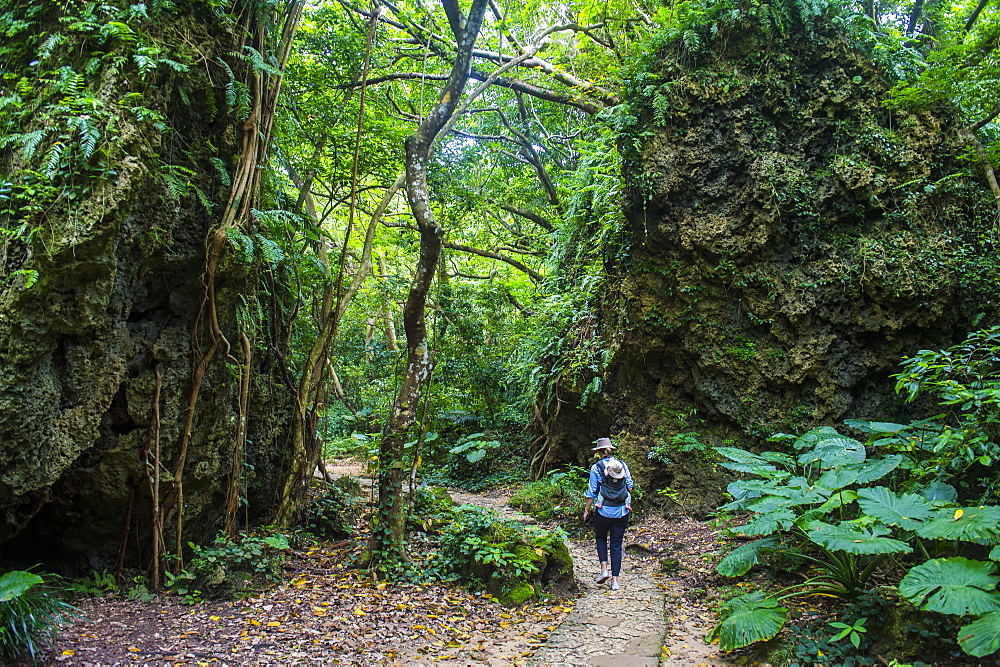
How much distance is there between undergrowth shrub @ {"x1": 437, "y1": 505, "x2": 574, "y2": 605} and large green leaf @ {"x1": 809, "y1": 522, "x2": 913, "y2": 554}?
2709mm

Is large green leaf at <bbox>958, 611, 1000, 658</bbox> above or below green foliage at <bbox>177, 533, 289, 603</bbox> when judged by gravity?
above

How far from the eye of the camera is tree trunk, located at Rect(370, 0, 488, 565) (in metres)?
6.13

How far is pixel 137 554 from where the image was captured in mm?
5332

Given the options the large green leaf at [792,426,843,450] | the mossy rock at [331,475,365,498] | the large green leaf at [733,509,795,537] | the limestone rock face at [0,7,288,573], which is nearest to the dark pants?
the large green leaf at [733,509,795,537]

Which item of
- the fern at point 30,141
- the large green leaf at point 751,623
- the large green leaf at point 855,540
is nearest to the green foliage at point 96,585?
the fern at point 30,141

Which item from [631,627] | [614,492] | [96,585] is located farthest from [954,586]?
[96,585]

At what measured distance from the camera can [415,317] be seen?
634 centimetres

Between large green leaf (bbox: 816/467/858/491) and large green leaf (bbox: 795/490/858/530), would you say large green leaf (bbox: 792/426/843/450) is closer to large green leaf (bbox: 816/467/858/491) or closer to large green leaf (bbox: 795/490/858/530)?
large green leaf (bbox: 816/467/858/491)

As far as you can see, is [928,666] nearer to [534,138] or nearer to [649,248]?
[649,248]

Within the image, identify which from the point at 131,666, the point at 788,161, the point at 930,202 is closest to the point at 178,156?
the point at 131,666

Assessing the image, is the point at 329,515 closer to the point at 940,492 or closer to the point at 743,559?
the point at 743,559

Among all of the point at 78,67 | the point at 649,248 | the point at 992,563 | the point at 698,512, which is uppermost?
the point at 78,67

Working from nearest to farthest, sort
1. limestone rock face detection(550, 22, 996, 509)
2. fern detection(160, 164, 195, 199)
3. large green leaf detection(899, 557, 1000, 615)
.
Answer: large green leaf detection(899, 557, 1000, 615) < fern detection(160, 164, 195, 199) < limestone rock face detection(550, 22, 996, 509)

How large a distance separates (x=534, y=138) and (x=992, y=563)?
1329 centimetres
